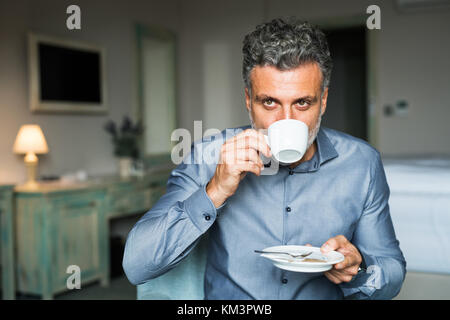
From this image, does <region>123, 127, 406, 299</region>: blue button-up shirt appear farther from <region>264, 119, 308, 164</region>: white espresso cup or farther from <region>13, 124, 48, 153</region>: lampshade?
<region>13, 124, 48, 153</region>: lampshade

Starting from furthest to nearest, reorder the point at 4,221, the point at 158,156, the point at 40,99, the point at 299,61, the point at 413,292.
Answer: the point at 158,156
the point at 40,99
the point at 4,221
the point at 413,292
the point at 299,61

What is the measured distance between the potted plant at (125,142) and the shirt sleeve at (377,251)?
9.82ft

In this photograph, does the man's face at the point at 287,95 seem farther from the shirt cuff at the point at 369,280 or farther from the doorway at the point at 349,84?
the doorway at the point at 349,84

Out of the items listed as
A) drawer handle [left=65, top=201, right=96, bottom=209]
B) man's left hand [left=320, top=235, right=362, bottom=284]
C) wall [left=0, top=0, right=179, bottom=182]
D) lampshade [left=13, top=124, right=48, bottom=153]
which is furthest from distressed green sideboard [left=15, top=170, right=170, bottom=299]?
man's left hand [left=320, top=235, right=362, bottom=284]

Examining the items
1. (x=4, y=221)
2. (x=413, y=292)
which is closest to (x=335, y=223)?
(x=413, y=292)

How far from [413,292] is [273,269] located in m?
0.83

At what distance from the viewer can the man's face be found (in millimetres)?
1123

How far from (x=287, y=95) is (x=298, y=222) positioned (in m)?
0.34

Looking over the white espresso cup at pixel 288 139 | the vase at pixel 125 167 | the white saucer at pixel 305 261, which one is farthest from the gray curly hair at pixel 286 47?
the vase at pixel 125 167

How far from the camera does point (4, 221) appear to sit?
115 inches

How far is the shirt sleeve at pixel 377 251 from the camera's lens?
112cm

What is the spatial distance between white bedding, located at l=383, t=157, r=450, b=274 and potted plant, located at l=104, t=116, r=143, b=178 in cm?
258

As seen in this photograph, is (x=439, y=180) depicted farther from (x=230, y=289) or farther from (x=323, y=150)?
(x=230, y=289)

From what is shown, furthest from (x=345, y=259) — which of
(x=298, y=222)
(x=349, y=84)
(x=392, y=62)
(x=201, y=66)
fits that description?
(x=349, y=84)
